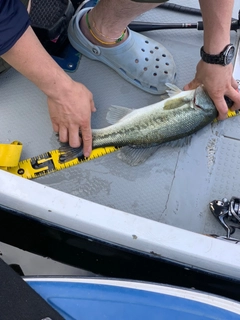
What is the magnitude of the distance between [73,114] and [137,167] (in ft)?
1.54

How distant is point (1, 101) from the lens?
6.97ft

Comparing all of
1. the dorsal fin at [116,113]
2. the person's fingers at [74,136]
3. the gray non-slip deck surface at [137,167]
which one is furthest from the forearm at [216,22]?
the person's fingers at [74,136]

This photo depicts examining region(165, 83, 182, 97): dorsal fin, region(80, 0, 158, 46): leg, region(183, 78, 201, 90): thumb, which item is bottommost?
region(165, 83, 182, 97): dorsal fin

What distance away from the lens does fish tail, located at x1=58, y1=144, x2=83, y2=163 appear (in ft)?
6.47

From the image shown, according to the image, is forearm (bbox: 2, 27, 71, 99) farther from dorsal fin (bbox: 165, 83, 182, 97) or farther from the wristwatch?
the wristwatch

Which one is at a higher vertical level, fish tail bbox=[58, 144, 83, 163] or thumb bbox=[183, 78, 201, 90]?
thumb bbox=[183, 78, 201, 90]

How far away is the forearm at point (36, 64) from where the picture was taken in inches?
60.3

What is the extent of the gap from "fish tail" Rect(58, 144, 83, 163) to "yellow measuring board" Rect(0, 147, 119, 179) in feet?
0.05

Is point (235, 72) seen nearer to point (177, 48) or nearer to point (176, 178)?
point (177, 48)

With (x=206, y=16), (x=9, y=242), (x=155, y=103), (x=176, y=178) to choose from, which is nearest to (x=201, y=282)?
(x=176, y=178)

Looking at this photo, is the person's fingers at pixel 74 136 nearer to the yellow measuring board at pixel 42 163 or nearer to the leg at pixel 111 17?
the yellow measuring board at pixel 42 163

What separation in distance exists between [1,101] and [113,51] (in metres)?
0.73

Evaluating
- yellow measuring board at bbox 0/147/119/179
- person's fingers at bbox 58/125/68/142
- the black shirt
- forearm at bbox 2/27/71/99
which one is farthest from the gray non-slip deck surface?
the black shirt

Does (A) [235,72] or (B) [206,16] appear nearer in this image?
(B) [206,16]
